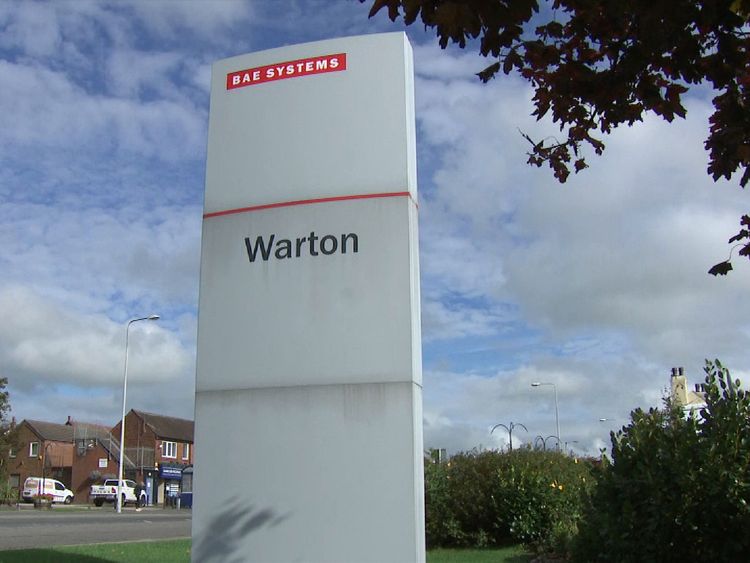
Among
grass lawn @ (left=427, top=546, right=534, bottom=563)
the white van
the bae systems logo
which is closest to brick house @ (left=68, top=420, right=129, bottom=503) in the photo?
the white van

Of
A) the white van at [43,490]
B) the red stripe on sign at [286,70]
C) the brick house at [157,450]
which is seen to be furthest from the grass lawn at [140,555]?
the brick house at [157,450]

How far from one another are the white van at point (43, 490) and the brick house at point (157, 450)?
25.7 feet

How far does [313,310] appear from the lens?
295 inches

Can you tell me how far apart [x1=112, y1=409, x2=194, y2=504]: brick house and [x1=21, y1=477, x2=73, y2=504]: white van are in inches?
308

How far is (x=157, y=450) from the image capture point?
76.3 metres

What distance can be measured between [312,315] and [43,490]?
59.6m

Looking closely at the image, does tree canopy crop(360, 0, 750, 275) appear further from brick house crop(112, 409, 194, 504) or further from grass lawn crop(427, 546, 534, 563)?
brick house crop(112, 409, 194, 504)

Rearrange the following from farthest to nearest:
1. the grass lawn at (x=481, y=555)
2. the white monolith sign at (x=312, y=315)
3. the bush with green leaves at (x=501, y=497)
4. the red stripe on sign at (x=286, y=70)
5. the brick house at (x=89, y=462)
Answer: the brick house at (x=89, y=462), the bush with green leaves at (x=501, y=497), the grass lawn at (x=481, y=555), the red stripe on sign at (x=286, y=70), the white monolith sign at (x=312, y=315)

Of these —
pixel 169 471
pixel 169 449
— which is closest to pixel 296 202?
pixel 169 471

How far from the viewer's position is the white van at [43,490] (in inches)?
2317

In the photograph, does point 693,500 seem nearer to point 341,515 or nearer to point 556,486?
point 341,515

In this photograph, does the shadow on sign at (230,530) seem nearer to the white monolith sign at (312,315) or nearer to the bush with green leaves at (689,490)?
the white monolith sign at (312,315)

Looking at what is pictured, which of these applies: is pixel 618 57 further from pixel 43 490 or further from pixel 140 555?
pixel 43 490

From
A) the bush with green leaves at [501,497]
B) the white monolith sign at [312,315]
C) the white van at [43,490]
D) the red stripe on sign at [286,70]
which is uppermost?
the red stripe on sign at [286,70]
